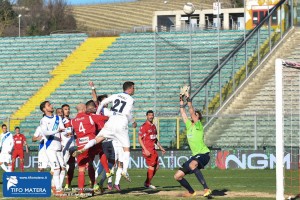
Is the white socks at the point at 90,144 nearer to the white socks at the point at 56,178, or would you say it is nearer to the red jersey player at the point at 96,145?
the red jersey player at the point at 96,145

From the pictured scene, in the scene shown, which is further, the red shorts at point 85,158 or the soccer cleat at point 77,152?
the red shorts at point 85,158

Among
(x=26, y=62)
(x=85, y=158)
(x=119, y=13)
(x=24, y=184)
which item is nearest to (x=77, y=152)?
(x=85, y=158)

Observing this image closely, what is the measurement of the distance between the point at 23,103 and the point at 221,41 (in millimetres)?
10474

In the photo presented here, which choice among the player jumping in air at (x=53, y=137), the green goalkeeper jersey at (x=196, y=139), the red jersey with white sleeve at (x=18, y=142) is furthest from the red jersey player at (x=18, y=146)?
the green goalkeeper jersey at (x=196, y=139)

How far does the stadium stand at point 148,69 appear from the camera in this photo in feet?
137

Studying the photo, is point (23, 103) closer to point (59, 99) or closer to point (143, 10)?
point (59, 99)

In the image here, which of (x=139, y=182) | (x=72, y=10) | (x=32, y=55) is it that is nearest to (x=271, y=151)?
(x=139, y=182)

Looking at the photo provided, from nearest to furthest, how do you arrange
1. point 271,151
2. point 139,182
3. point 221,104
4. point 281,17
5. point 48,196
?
point 48,196 < point 139,182 < point 271,151 < point 221,104 < point 281,17

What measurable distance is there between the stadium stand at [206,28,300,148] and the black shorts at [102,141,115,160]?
8724 millimetres

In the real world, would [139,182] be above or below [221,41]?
below

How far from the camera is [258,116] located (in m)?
34.5

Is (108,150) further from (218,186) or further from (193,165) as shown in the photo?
(218,186)

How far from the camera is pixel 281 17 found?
1639 inches

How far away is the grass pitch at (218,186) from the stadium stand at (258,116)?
1.86 metres
